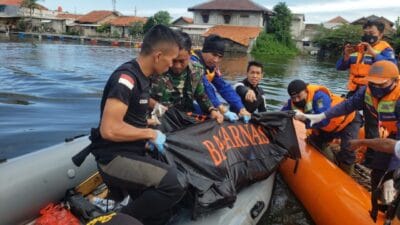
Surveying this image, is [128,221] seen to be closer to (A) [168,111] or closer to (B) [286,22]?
(A) [168,111]

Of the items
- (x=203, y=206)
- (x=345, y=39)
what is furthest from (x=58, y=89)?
(x=345, y=39)

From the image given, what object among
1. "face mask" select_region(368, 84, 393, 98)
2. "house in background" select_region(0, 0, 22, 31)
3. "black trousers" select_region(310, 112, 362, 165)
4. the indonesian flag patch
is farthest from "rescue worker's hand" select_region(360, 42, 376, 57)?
"house in background" select_region(0, 0, 22, 31)

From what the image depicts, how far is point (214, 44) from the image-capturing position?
4.20 metres

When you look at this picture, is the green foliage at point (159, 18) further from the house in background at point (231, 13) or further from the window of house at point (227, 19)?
the window of house at point (227, 19)

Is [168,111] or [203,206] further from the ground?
[168,111]

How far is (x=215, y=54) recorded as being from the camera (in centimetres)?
426

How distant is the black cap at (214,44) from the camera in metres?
4.18

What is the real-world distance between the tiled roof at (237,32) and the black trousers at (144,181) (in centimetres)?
3589

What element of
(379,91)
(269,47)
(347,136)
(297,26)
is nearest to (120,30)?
(269,47)

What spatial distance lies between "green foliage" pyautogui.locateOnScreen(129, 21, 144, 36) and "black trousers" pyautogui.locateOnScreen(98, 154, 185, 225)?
4750 centimetres

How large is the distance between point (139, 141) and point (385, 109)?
2.43 metres

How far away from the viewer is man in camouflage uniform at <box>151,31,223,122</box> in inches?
148

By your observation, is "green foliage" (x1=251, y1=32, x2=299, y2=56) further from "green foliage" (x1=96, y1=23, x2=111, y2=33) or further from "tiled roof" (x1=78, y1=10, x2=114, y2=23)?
"tiled roof" (x1=78, y1=10, x2=114, y2=23)

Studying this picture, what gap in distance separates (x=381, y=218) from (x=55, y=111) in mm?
7238
